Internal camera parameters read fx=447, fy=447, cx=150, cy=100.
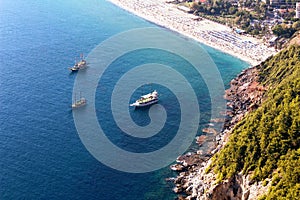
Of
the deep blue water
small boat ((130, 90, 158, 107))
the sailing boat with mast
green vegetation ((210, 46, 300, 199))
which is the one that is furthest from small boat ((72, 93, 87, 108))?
green vegetation ((210, 46, 300, 199))

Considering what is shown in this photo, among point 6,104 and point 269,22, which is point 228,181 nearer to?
point 6,104

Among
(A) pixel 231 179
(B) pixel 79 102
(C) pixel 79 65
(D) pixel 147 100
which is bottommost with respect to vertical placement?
(A) pixel 231 179

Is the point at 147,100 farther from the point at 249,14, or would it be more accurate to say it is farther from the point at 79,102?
the point at 249,14

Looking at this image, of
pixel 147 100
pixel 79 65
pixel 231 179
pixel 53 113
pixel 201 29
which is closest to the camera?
pixel 231 179

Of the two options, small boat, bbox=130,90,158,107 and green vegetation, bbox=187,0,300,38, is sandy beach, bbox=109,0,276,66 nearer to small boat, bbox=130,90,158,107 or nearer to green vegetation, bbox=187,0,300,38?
green vegetation, bbox=187,0,300,38


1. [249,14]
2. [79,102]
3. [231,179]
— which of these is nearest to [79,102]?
[79,102]

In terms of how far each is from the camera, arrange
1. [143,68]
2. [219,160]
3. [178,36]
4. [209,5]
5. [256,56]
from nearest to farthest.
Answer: [219,160] → [143,68] → [256,56] → [178,36] → [209,5]

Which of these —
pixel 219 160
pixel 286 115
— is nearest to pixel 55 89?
pixel 219 160
